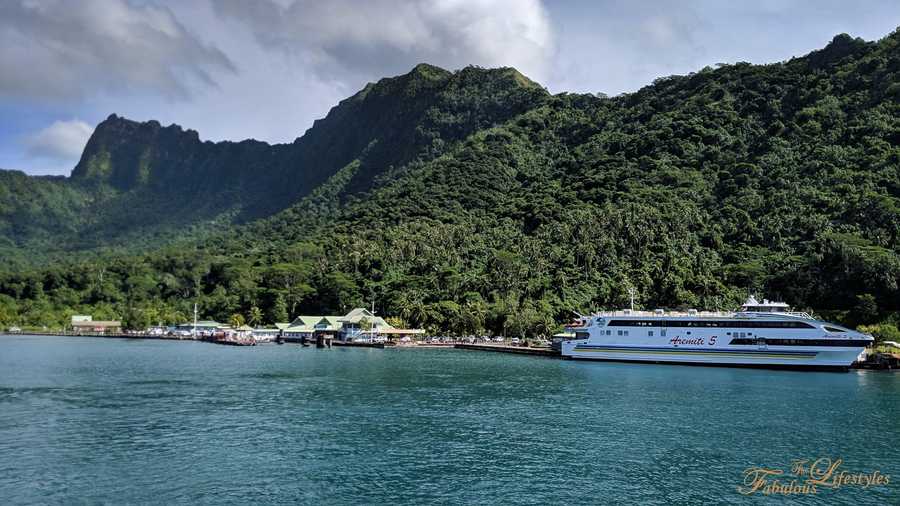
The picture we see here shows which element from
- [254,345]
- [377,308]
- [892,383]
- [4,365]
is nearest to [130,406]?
[4,365]

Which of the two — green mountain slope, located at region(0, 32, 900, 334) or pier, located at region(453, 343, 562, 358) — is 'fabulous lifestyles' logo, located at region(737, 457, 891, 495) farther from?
green mountain slope, located at region(0, 32, 900, 334)

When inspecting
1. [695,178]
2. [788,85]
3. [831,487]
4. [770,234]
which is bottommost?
[831,487]

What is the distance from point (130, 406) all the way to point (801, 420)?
148ft

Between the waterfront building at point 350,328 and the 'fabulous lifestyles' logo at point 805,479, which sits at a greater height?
the waterfront building at point 350,328

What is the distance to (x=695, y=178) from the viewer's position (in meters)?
171

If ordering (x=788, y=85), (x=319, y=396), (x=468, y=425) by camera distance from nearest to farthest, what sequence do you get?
1. (x=468, y=425)
2. (x=319, y=396)
3. (x=788, y=85)

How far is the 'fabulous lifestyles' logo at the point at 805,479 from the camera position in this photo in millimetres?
27919

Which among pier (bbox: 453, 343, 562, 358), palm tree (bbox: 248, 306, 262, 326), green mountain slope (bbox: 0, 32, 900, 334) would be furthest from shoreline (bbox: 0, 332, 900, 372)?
palm tree (bbox: 248, 306, 262, 326)

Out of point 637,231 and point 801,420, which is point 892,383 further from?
point 637,231

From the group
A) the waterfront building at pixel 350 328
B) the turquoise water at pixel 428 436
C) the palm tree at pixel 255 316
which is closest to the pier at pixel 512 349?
the waterfront building at pixel 350 328

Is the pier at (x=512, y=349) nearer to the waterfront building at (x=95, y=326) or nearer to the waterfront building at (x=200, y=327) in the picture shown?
the waterfront building at (x=200, y=327)

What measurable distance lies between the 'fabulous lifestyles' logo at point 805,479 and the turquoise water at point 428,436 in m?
0.64

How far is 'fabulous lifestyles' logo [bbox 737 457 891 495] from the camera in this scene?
2792 cm

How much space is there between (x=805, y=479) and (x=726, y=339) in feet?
169
